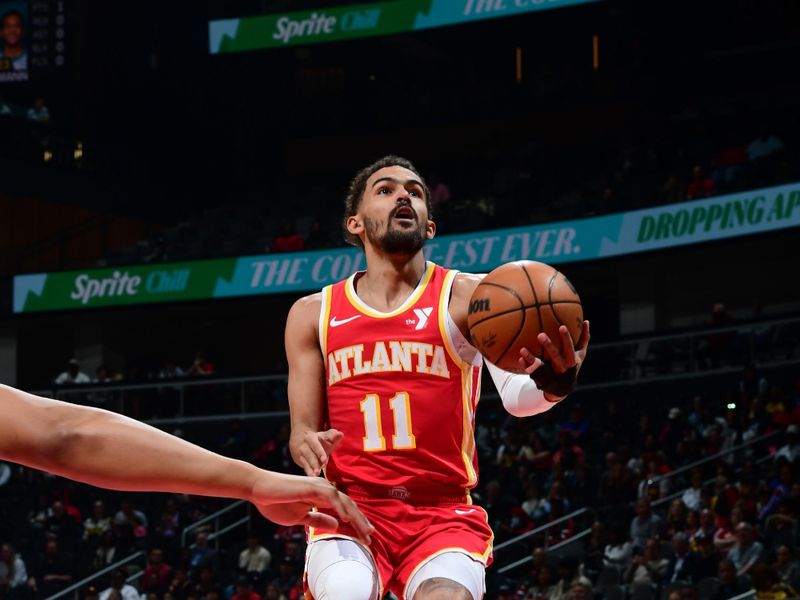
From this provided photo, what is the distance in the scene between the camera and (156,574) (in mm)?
16094

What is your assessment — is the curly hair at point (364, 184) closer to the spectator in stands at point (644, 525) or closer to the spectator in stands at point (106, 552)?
the spectator in stands at point (644, 525)

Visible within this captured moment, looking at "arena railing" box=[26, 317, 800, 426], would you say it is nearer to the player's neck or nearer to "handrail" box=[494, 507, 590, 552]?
"handrail" box=[494, 507, 590, 552]

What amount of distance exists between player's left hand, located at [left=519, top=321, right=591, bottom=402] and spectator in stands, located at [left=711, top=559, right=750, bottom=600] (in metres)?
6.98

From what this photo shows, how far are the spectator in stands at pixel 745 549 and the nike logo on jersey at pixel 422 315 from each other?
7.34m

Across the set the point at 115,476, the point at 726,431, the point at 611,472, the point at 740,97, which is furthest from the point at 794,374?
the point at 115,476

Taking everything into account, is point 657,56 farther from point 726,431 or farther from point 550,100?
point 726,431

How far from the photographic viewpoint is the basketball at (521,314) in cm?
493

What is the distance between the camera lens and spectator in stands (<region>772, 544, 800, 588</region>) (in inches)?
440

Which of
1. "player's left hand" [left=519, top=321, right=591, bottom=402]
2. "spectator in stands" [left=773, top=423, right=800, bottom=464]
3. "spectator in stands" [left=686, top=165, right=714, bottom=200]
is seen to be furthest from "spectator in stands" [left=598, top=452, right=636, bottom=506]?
"player's left hand" [left=519, top=321, right=591, bottom=402]

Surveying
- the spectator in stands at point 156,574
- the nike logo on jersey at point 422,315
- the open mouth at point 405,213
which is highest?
the spectator in stands at point 156,574

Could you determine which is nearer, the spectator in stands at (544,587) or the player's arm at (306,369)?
the player's arm at (306,369)

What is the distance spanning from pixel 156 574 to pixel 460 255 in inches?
368

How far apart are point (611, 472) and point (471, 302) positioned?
398 inches

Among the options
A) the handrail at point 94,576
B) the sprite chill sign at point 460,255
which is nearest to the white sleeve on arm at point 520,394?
the handrail at point 94,576
